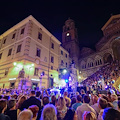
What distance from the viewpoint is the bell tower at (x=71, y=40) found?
31.5m

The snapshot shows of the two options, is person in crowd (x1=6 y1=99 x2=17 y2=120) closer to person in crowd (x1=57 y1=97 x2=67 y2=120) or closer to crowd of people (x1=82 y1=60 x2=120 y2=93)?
person in crowd (x1=57 y1=97 x2=67 y2=120)

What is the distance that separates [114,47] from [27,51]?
2175 centimetres

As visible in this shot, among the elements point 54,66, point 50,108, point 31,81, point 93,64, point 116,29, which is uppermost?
point 116,29

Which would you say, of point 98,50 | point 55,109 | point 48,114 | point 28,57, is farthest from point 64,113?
point 98,50

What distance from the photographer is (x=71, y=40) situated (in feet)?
110

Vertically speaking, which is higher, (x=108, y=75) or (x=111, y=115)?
(x=108, y=75)

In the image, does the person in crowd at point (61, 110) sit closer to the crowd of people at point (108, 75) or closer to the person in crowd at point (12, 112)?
the person in crowd at point (12, 112)

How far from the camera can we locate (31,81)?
13977 mm

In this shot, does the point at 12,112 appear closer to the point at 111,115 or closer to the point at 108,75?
the point at 111,115

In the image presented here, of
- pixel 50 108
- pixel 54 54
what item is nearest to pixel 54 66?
pixel 54 54

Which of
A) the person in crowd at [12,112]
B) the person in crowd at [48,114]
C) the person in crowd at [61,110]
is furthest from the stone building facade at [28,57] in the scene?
the person in crowd at [48,114]

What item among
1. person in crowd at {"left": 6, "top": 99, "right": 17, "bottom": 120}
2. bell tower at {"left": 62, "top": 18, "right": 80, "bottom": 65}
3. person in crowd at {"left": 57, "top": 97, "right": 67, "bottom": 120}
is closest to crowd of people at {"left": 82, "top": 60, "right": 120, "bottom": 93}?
person in crowd at {"left": 57, "top": 97, "right": 67, "bottom": 120}

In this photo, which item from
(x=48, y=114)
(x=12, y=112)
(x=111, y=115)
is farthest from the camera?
(x=12, y=112)

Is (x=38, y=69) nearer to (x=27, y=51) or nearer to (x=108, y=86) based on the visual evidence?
(x=27, y=51)
